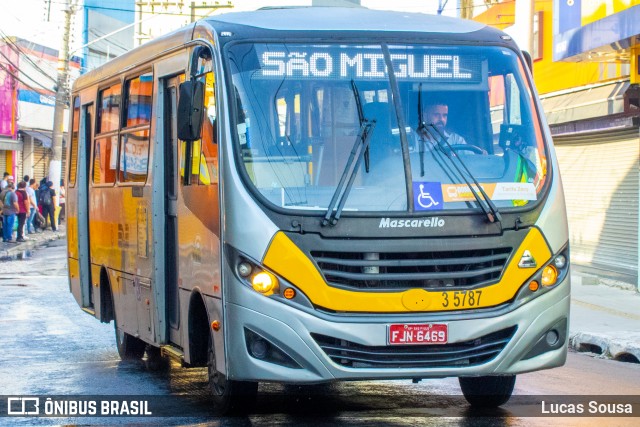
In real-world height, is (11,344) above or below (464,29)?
below

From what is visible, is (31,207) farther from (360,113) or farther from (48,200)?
(360,113)

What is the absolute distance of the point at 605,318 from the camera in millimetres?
15531

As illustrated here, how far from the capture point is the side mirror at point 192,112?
8070mm

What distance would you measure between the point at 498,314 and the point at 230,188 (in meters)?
1.80

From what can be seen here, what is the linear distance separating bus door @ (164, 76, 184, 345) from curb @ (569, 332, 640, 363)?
5.28 metres

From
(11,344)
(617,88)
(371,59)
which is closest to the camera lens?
(371,59)

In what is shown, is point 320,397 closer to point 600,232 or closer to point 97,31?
point 600,232

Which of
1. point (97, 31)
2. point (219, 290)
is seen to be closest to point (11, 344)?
point (219, 290)

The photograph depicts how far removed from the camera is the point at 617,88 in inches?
789

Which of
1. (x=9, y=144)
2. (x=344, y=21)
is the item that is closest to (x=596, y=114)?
(x=344, y=21)

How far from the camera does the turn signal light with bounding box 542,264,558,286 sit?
792 cm

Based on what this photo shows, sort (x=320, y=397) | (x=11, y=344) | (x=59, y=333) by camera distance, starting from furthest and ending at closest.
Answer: (x=59, y=333) < (x=11, y=344) < (x=320, y=397)

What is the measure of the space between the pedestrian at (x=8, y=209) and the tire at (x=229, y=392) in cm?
2454

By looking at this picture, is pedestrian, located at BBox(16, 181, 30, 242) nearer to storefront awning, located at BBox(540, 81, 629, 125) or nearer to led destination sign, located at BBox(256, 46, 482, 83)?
storefront awning, located at BBox(540, 81, 629, 125)
